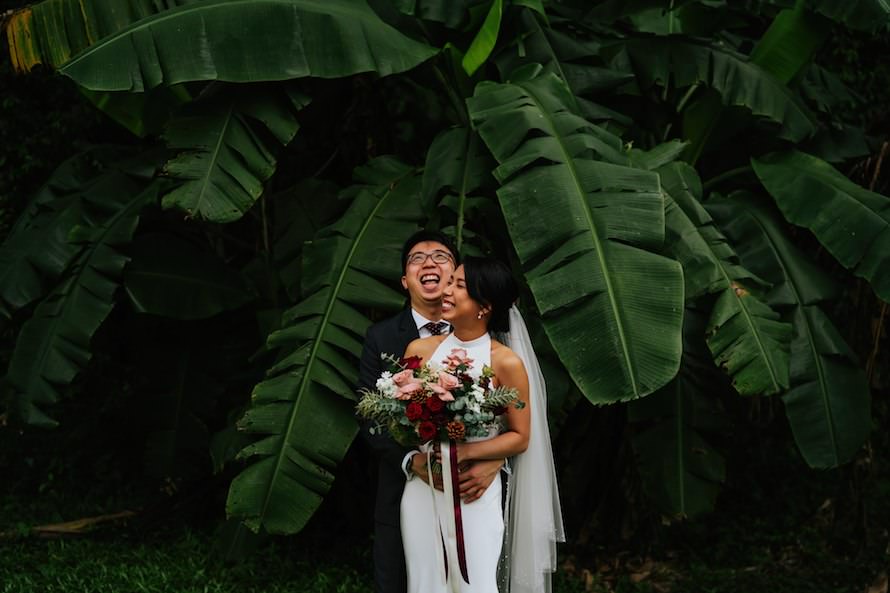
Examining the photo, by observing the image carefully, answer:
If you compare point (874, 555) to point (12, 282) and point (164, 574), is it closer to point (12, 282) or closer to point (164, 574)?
point (164, 574)

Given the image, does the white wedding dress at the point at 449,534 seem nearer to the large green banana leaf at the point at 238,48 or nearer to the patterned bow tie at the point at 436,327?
the patterned bow tie at the point at 436,327

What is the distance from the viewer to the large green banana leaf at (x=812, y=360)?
5.17 meters

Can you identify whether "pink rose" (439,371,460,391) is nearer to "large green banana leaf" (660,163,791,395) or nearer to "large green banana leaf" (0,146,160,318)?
"large green banana leaf" (660,163,791,395)

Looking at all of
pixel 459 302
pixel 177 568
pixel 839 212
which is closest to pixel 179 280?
pixel 177 568

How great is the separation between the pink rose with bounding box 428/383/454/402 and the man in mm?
517

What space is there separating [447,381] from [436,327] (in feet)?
2.18

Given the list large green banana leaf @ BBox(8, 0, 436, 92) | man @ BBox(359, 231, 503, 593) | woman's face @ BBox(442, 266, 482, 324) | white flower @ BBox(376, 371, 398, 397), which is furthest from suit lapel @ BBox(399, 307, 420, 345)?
large green banana leaf @ BBox(8, 0, 436, 92)

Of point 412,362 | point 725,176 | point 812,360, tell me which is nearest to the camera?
point 412,362

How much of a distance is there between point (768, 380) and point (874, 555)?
7.07 ft

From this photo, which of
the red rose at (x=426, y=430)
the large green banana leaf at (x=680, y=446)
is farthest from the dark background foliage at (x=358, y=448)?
the red rose at (x=426, y=430)

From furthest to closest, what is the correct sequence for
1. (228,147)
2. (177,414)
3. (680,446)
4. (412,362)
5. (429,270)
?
(177,414)
(680,446)
(228,147)
(429,270)
(412,362)

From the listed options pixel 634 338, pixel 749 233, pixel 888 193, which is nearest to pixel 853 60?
pixel 888 193

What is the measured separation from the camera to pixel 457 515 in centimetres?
357

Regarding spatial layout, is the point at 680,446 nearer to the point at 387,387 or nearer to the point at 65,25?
the point at 387,387
